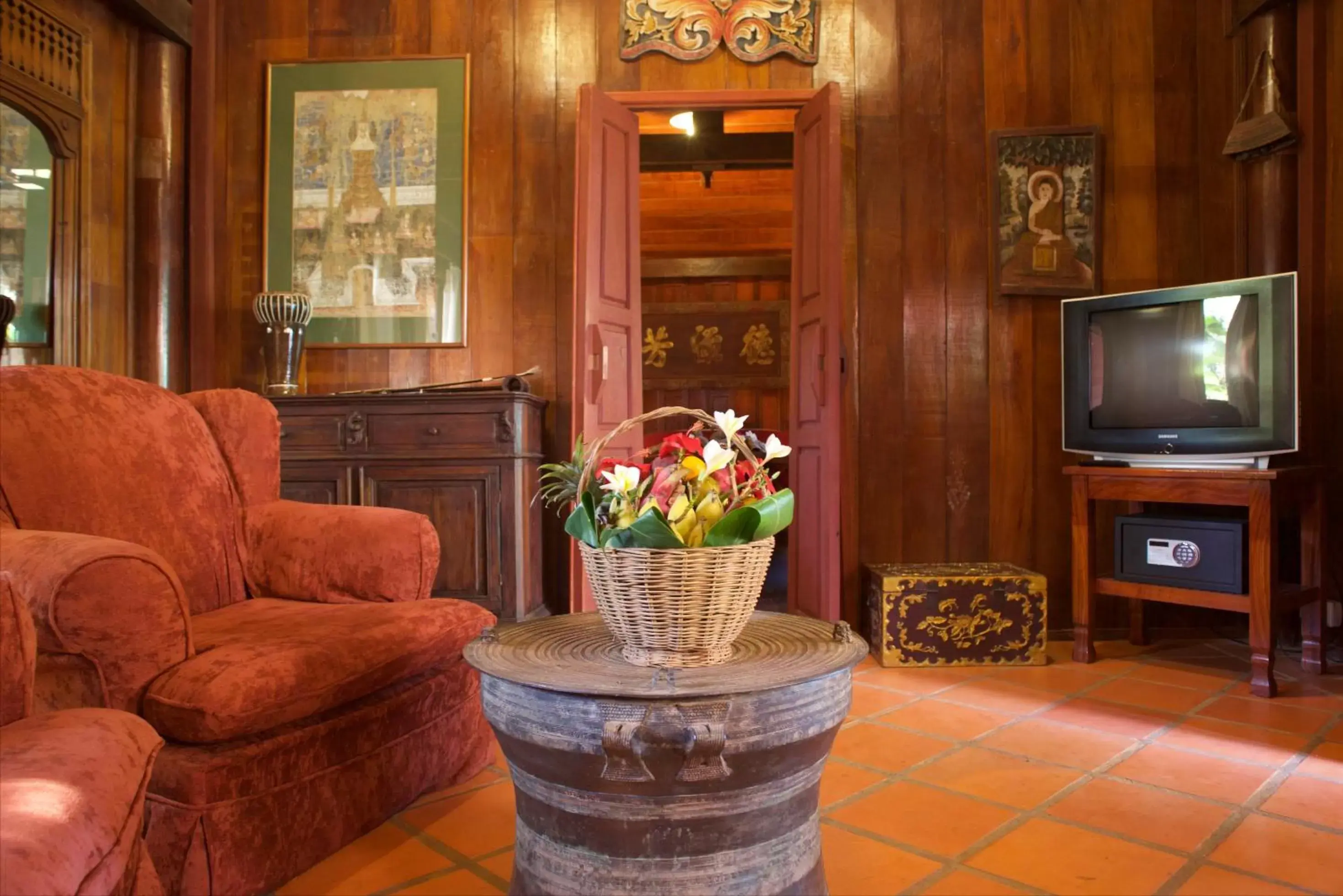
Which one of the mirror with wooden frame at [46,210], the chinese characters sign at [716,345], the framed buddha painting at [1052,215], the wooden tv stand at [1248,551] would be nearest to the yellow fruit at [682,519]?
the wooden tv stand at [1248,551]

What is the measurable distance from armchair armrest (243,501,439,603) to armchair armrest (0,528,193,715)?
0.54 metres

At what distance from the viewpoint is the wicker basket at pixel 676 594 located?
1.18m

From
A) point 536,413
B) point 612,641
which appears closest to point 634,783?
point 612,641

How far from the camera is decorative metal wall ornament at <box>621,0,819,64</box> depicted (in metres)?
3.63

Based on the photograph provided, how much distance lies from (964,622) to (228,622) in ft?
7.88

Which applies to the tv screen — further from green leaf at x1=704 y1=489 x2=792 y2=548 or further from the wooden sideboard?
green leaf at x1=704 y1=489 x2=792 y2=548

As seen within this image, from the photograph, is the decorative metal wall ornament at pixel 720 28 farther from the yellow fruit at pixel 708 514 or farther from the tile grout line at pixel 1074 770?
the yellow fruit at pixel 708 514

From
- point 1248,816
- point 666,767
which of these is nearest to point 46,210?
point 666,767

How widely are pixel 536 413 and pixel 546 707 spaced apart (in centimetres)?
247

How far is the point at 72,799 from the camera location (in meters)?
0.86

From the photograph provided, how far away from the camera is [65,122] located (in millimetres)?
3143

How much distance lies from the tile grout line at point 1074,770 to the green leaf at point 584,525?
2.87 feet

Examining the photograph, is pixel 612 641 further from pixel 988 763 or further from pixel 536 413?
pixel 536 413

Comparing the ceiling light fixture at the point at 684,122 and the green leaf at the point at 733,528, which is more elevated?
the ceiling light fixture at the point at 684,122
